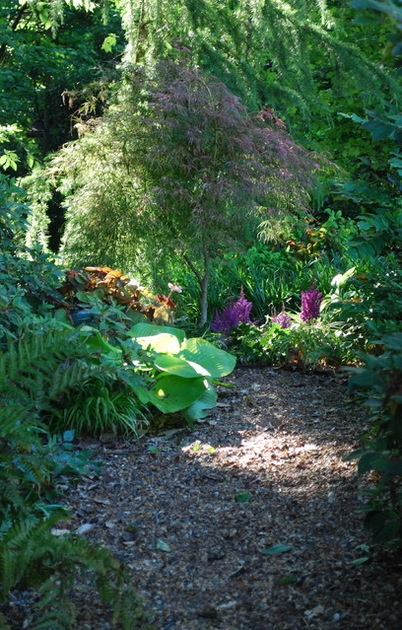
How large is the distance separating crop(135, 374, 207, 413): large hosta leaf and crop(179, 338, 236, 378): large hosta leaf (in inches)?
12.2

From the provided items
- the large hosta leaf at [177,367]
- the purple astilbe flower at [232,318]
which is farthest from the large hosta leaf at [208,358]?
the purple astilbe flower at [232,318]

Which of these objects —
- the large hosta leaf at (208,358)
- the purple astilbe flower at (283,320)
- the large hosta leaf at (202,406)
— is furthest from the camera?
the purple astilbe flower at (283,320)

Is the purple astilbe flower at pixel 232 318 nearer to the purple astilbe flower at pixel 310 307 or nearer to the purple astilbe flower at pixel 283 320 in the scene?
the purple astilbe flower at pixel 283 320

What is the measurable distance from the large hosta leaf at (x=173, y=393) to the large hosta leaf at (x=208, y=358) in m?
0.31

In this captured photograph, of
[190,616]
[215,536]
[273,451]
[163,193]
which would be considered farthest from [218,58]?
[190,616]

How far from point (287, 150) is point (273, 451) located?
313 cm

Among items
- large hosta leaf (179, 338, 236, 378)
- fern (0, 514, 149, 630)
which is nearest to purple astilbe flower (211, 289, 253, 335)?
large hosta leaf (179, 338, 236, 378)

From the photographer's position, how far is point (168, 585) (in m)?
2.54

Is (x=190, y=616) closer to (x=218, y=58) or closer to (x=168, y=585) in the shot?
(x=168, y=585)

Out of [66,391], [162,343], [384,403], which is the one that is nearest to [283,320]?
[162,343]

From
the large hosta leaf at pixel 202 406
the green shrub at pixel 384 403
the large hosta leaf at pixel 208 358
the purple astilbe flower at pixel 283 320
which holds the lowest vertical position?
the large hosta leaf at pixel 202 406

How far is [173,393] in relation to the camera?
436 centimetres

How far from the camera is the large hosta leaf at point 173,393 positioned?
421cm

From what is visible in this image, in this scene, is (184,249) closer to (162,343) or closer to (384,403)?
(162,343)
